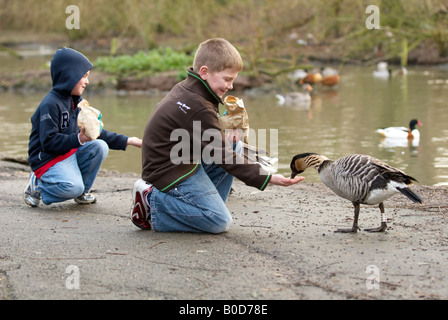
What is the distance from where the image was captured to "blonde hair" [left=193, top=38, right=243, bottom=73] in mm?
4215

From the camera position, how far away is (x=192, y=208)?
4266mm

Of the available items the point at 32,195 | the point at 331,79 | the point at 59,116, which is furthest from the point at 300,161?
the point at 331,79

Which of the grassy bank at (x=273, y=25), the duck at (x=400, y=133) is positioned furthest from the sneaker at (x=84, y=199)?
the grassy bank at (x=273, y=25)

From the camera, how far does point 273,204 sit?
5.56 metres

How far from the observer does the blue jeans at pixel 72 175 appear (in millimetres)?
5176

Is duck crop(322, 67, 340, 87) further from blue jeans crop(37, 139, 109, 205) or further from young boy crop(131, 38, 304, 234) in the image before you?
young boy crop(131, 38, 304, 234)

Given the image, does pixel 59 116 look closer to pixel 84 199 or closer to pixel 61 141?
pixel 61 141

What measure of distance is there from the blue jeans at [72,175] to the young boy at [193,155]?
3.56ft

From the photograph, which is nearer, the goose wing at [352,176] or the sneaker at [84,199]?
the goose wing at [352,176]

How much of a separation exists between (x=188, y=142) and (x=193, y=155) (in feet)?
0.35

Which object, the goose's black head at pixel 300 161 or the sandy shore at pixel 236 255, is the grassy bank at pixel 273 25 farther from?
the goose's black head at pixel 300 161

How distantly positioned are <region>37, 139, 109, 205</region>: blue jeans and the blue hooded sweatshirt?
10cm

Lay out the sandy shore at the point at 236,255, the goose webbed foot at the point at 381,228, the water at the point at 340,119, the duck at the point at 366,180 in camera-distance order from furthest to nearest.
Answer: the water at the point at 340,119 < the goose webbed foot at the point at 381,228 < the duck at the point at 366,180 < the sandy shore at the point at 236,255

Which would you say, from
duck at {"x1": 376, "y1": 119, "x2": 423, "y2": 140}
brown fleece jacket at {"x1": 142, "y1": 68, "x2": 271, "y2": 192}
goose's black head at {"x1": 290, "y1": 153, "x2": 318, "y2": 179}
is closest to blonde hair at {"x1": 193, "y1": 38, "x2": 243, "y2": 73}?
brown fleece jacket at {"x1": 142, "y1": 68, "x2": 271, "y2": 192}
